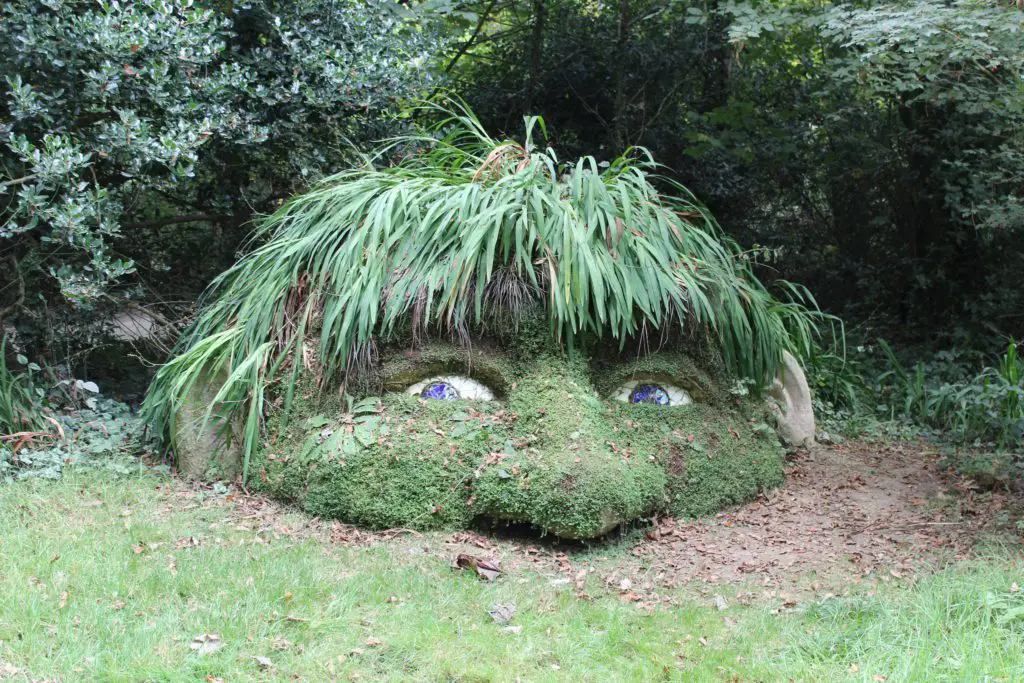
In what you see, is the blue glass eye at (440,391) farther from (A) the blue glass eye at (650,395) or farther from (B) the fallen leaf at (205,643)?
(B) the fallen leaf at (205,643)

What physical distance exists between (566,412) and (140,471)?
232 cm

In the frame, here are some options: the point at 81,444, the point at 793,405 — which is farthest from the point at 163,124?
the point at 793,405

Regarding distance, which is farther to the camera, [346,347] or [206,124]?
[206,124]

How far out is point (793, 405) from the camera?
5.98m

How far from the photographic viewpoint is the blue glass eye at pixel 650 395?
492cm

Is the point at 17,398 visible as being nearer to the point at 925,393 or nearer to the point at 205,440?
the point at 205,440

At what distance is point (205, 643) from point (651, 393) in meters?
2.70

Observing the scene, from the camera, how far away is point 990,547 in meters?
4.12

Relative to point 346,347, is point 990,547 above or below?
below

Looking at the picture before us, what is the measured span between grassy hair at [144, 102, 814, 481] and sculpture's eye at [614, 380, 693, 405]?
290 mm

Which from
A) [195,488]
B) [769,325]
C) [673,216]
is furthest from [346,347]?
[769,325]

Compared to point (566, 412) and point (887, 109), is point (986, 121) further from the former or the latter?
point (566, 412)

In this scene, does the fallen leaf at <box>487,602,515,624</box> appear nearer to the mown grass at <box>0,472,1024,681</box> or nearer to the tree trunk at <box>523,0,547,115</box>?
the mown grass at <box>0,472,1024,681</box>

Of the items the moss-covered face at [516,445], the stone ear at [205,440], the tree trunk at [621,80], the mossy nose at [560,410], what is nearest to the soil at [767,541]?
the moss-covered face at [516,445]
